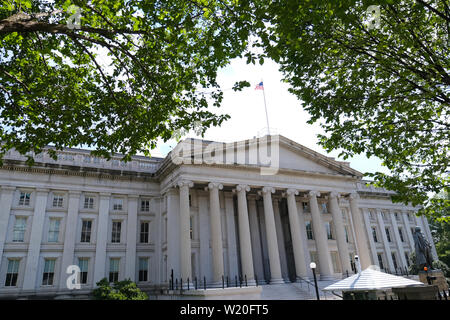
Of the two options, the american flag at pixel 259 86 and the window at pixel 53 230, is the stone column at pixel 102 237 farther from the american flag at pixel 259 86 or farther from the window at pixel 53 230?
the american flag at pixel 259 86

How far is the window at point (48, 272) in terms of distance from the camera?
82.5 feet

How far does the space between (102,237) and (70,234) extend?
2.66m

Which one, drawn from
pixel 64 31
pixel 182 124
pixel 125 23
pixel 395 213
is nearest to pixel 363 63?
pixel 182 124

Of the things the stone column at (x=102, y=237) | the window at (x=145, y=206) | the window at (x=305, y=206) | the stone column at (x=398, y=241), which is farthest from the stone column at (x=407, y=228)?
the stone column at (x=102, y=237)

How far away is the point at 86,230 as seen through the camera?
91.1 ft

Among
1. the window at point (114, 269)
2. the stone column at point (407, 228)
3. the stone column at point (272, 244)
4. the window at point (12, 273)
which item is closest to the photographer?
the window at point (12, 273)

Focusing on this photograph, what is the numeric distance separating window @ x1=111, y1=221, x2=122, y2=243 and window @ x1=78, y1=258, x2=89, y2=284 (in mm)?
2776

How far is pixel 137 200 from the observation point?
30203 mm

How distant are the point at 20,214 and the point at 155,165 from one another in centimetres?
1260

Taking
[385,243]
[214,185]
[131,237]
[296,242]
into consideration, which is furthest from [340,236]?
[131,237]

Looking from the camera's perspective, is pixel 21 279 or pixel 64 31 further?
pixel 21 279

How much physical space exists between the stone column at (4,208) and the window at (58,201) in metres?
3.21

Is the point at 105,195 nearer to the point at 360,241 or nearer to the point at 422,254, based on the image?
the point at 360,241
